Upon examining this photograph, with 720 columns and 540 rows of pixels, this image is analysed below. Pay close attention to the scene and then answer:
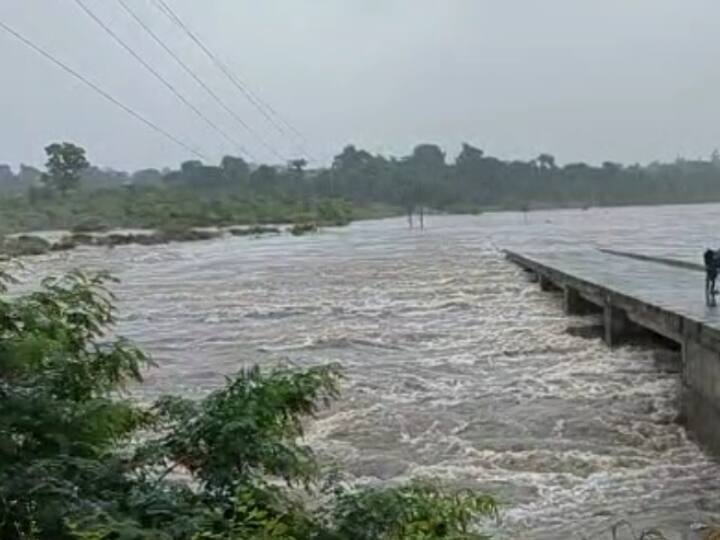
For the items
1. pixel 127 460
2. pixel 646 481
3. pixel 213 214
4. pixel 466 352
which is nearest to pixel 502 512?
pixel 646 481

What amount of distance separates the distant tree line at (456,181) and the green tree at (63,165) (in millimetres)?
13808

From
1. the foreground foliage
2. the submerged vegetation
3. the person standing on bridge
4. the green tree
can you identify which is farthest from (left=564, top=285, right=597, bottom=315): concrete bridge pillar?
the green tree

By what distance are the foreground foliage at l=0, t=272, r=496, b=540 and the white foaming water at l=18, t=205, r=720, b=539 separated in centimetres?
356

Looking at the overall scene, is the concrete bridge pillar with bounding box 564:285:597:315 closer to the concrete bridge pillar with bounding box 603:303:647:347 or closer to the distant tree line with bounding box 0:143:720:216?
the concrete bridge pillar with bounding box 603:303:647:347

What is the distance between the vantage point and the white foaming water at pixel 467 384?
912 cm

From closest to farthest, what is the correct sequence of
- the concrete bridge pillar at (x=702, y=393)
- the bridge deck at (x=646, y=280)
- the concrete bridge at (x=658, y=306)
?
the concrete bridge pillar at (x=702, y=393), the concrete bridge at (x=658, y=306), the bridge deck at (x=646, y=280)

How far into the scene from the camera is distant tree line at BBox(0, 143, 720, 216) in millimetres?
128000

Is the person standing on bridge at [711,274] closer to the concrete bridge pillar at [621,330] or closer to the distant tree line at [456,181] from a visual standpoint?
the concrete bridge pillar at [621,330]

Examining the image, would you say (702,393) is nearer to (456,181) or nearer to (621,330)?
(621,330)

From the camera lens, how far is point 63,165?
108 m

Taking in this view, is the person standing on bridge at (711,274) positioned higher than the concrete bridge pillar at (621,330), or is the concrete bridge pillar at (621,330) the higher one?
the person standing on bridge at (711,274)

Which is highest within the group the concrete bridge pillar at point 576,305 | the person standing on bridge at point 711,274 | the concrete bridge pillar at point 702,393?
the person standing on bridge at point 711,274

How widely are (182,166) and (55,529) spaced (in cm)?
12856

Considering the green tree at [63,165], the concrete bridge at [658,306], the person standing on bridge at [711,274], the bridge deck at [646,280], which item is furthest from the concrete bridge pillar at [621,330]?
the green tree at [63,165]
